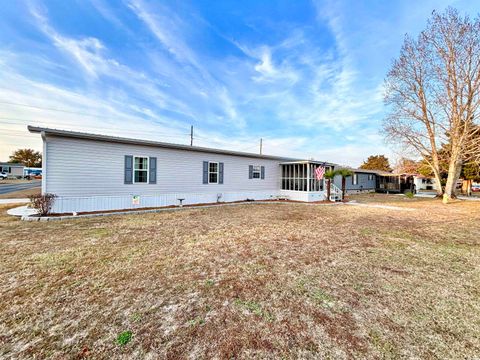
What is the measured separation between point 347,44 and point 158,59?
11018mm

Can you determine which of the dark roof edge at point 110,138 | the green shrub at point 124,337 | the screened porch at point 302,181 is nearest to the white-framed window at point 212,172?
the dark roof edge at point 110,138

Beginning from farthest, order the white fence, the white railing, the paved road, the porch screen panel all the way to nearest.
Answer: the paved road, the white railing, the porch screen panel, the white fence

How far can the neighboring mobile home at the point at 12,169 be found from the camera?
4277 centimetres

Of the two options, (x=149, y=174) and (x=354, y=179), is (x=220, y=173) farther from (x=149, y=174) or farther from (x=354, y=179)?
(x=354, y=179)

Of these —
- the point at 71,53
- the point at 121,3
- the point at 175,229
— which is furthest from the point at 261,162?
the point at 71,53

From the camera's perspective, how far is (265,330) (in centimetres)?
213

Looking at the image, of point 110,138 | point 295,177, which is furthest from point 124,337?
point 295,177

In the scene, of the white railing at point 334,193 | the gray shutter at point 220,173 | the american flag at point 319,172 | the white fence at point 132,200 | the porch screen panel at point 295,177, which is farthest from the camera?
the white railing at point 334,193

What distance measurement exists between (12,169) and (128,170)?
182ft

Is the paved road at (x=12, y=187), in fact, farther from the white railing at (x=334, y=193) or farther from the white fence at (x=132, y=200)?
the white railing at (x=334, y=193)

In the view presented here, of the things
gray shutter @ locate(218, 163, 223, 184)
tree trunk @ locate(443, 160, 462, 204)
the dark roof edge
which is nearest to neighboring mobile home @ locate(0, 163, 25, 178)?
the dark roof edge

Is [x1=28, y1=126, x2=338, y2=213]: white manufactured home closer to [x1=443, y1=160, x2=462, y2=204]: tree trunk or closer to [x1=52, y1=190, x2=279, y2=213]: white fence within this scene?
[x1=52, y1=190, x2=279, y2=213]: white fence

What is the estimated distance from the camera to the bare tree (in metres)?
14.2

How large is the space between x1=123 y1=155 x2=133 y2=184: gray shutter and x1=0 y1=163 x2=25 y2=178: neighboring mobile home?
53.5 meters
